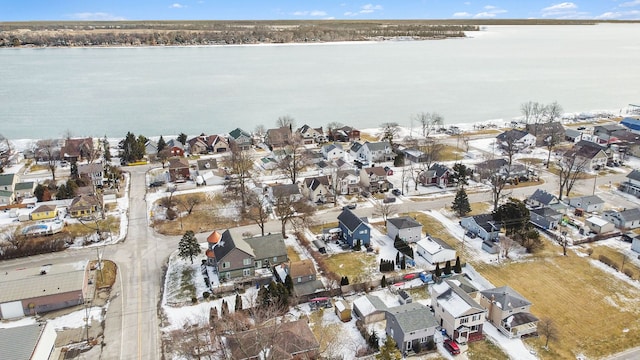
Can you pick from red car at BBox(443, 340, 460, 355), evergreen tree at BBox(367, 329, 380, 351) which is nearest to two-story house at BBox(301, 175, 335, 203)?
evergreen tree at BBox(367, 329, 380, 351)

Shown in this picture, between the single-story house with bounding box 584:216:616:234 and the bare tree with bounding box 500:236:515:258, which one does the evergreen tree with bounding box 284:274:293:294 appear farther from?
the single-story house with bounding box 584:216:616:234

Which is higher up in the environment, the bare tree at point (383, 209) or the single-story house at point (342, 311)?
the bare tree at point (383, 209)

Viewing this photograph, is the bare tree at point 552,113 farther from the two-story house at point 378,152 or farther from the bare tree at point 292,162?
the bare tree at point 292,162

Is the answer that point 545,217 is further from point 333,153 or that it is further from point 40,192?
point 40,192

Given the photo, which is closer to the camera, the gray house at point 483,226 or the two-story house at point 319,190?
the gray house at point 483,226

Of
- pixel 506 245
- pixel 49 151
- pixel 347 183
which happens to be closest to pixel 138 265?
pixel 347 183

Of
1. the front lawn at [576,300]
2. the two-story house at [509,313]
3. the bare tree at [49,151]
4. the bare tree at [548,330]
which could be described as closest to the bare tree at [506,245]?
the front lawn at [576,300]
